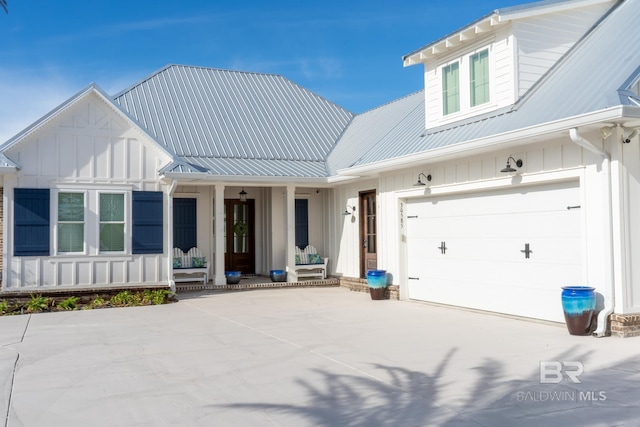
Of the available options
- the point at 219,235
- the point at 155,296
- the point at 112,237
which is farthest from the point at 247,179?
the point at 155,296

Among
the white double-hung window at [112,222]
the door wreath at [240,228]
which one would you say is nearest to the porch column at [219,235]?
the door wreath at [240,228]

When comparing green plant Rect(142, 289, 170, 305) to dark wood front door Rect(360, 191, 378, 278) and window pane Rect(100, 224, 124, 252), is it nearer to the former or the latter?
window pane Rect(100, 224, 124, 252)

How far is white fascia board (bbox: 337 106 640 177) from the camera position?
7430 mm

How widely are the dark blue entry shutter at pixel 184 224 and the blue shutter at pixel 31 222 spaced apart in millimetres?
4253

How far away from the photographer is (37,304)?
11.7 metres

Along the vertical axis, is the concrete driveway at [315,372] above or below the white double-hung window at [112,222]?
below

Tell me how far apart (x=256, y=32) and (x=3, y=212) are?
10902 mm

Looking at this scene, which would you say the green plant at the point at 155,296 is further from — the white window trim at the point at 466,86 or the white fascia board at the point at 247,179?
the white window trim at the point at 466,86

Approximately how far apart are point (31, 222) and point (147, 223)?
2293mm

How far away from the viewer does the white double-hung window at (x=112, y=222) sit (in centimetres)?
1265

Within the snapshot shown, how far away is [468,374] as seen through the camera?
20.0 feet

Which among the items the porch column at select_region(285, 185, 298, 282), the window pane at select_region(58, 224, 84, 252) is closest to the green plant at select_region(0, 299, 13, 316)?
the window pane at select_region(58, 224, 84, 252)

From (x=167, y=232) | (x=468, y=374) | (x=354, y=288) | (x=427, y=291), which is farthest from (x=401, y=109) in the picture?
(x=468, y=374)

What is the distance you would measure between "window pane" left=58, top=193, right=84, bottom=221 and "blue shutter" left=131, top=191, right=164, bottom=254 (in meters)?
1.05
